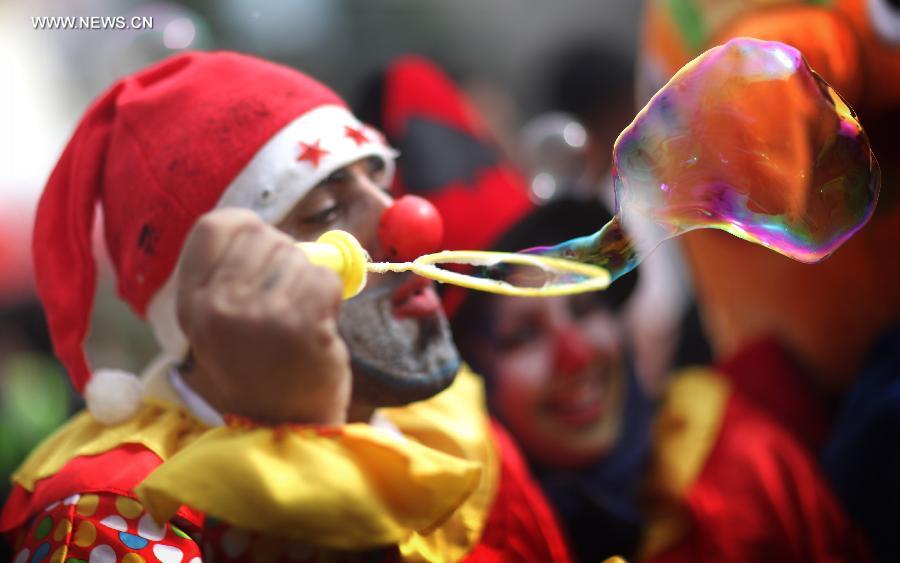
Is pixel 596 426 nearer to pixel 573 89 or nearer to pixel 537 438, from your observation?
pixel 537 438

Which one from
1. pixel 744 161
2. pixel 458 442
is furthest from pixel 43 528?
pixel 744 161

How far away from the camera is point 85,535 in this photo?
2.75 feet

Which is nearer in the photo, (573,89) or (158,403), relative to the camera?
(158,403)

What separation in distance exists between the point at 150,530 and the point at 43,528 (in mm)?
104

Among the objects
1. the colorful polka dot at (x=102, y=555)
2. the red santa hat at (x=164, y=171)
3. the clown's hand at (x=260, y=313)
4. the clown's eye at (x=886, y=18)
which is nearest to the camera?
the clown's hand at (x=260, y=313)

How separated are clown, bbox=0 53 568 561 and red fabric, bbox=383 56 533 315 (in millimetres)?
293

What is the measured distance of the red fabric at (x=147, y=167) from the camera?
3.06 ft

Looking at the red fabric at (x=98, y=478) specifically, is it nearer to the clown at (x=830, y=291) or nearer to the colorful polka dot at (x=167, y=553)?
the colorful polka dot at (x=167, y=553)

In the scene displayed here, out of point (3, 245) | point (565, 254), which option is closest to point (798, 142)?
point (565, 254)

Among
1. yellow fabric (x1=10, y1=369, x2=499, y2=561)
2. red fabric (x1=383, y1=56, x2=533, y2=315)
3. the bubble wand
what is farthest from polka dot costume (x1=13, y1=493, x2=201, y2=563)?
red fabric (x1=383, y1=56, x2=533, y2=315)

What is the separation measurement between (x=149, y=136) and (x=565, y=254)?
1.40 ft

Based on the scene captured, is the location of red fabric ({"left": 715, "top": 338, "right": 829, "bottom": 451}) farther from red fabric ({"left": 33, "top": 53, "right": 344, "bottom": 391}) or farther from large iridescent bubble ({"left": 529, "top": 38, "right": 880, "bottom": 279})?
red fabric ({"left": 33, "top": 53, "right": 344, "bottom": 391})

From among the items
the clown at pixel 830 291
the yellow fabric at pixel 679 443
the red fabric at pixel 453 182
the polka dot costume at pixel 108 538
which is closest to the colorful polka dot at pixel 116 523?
the polka dot costume at pixel 108 538

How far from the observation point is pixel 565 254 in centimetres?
90
